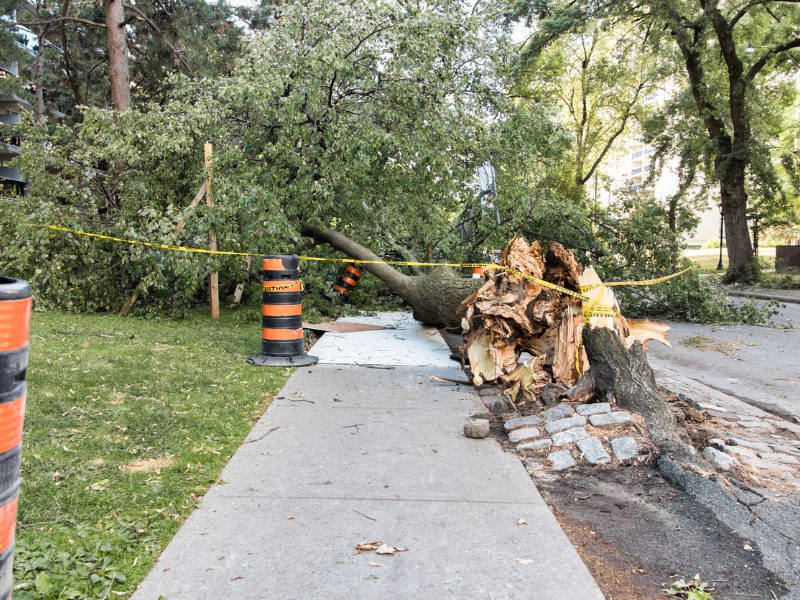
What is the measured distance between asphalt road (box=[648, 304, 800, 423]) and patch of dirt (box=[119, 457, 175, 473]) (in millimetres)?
4986

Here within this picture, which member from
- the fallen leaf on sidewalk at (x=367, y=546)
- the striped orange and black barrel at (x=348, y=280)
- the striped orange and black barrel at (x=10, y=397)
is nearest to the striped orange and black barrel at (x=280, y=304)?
the fallen leaf on sidewalk at (x=367, y=546)

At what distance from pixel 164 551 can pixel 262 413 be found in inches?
93.9

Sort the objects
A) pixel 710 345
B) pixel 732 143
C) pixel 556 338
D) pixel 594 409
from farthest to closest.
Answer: pixel 732 143 < pixel 710 345 < pixel 556 338 < pixel 594 409

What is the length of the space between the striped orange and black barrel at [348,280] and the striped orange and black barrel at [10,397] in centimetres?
1118

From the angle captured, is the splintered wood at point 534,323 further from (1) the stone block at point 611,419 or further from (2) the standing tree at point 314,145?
(2) the standing tree at point 314,145

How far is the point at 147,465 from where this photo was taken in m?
3.87

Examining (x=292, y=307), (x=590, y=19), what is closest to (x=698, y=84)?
(x=590, y=19)

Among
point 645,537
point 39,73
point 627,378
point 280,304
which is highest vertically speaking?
point 39,73

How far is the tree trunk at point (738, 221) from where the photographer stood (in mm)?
20578

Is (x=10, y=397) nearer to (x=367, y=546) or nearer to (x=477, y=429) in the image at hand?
(x=367, y=546)

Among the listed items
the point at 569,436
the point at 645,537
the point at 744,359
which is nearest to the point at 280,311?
the point at 569,436

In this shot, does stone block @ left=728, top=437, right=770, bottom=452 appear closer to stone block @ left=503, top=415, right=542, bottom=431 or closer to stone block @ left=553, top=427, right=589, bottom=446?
stone block @ left=553, top=427, right=589, bottom=446

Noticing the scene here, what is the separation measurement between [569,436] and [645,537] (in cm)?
138

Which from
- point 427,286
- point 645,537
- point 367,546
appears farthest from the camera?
point 427,286
